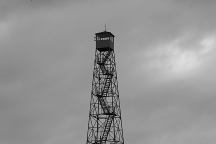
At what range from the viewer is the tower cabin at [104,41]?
159 meters

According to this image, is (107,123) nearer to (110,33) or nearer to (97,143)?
(97,143)

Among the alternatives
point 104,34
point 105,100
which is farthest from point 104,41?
point 105,100

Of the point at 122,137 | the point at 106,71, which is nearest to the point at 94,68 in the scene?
the point at 106,71

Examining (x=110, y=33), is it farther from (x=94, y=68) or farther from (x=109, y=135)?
(x=109, y=135)

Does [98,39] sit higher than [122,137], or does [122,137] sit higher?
[98,39]

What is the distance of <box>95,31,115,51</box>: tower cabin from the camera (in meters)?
159

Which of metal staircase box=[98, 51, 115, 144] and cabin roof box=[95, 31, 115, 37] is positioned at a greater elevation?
cabin roof box=[95, 31, 115, 37]

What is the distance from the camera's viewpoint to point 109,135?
157375 mm

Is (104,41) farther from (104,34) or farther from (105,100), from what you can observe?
(105,100)

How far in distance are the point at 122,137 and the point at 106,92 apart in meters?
7.63

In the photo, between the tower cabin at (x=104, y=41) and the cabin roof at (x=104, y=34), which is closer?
the tower cabin at (x=104, y=41)

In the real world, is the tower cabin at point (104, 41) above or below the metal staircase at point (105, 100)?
above

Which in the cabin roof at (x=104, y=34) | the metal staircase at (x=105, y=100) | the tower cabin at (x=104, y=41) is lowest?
the metal staircase at (x=105, y=100)

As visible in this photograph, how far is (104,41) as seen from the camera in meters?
160
